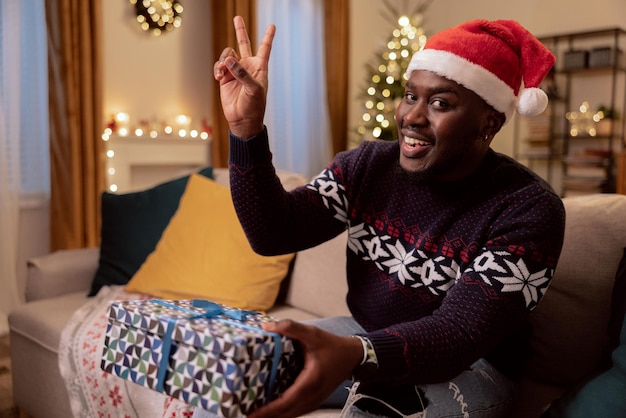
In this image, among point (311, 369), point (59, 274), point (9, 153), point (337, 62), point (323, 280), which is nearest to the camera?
point (311, 369)

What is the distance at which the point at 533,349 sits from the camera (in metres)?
1.34

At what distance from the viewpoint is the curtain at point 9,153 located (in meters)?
3.18

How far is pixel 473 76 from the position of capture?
1.13 metres

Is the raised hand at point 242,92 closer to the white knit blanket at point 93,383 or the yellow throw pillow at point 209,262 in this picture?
the white knit blanket at point 93,383

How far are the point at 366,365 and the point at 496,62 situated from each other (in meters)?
0.70

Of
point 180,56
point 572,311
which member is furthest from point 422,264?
point 180,56

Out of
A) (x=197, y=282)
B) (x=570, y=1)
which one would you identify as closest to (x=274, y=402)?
(x=197, y=282)

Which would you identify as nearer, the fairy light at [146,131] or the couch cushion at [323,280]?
the couch cushion at [323,280]

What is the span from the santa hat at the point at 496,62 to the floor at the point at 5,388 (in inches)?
75.5

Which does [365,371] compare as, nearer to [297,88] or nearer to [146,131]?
[146,131]

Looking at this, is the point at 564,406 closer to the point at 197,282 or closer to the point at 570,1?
the point at 197,282

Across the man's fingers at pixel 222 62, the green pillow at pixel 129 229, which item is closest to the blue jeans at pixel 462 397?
the man's fingers at pixel 222 62

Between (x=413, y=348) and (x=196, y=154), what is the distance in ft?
11.7

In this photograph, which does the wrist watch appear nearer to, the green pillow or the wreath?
the green pillow
